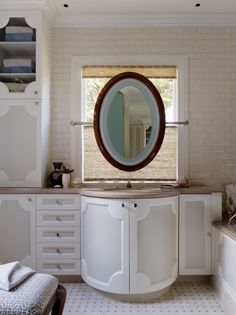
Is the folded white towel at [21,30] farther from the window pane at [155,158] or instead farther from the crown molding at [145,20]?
the window pane at [155,158]

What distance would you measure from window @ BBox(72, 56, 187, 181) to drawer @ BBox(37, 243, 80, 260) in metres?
0.79

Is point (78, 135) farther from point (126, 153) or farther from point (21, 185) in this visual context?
point (21, 185)

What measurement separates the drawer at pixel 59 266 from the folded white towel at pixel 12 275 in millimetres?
1131

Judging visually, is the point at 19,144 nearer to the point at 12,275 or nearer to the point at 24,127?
the point at 24,127

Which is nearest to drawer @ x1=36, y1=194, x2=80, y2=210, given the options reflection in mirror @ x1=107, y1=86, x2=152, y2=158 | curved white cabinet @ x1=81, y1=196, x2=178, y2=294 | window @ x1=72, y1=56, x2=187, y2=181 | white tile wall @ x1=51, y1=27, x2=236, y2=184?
curved white cabinet @ x1=81, y1=196, x2=178, y2=294

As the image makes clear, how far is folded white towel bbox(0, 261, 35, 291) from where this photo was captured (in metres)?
1.61

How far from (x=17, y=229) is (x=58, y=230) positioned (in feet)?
1.29

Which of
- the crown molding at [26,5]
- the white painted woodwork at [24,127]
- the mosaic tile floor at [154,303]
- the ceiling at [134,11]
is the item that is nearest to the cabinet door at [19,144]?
the white painted woodwork at [24,127]

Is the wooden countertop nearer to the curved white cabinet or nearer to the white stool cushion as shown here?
the curved white cabinet

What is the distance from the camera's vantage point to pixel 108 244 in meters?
2.61

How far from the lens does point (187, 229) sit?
9.53 ft

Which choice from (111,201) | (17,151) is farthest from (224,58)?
(17,151)

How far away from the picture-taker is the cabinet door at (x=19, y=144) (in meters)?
3.00

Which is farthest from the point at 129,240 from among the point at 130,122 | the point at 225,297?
the point at 130,122
